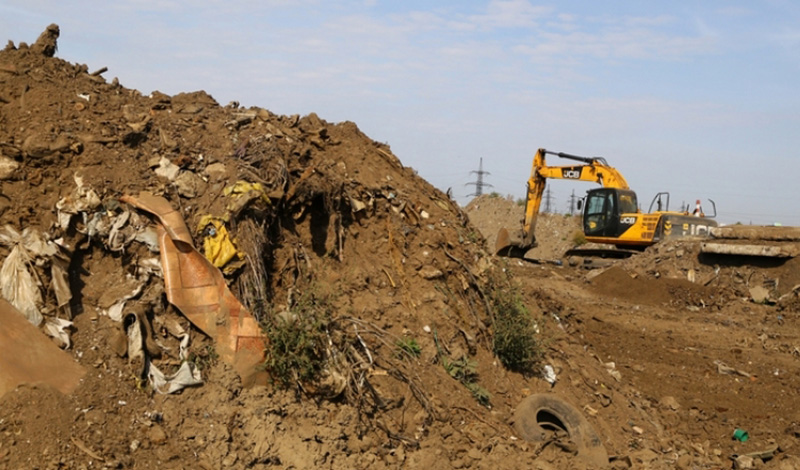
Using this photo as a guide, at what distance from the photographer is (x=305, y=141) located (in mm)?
8266

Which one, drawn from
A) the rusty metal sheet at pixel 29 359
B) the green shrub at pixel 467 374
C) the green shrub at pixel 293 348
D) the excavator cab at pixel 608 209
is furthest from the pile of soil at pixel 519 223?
the rusty metal sheet at pixel 29 359

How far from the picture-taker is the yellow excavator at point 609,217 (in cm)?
1912

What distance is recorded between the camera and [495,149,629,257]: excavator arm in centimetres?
1994

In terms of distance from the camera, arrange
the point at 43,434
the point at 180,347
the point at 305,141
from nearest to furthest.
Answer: the point at 43,434
the point at 180,347
the point at 305,141

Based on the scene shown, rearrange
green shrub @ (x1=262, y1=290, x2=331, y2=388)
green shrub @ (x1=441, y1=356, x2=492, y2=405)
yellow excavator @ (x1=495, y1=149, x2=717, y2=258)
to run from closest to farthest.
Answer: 1. green shrub @ (x1=262, y1=290, x2=331, y2=388)
2. green shrub @ (x1=441, y1=356, x2=492, y2=405)
3. yellow excavator @ (x1=495, y1=149, x2=717, y2=258)

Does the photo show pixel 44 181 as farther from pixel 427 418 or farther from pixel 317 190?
pixel 427 418

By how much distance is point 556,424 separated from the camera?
7203mm

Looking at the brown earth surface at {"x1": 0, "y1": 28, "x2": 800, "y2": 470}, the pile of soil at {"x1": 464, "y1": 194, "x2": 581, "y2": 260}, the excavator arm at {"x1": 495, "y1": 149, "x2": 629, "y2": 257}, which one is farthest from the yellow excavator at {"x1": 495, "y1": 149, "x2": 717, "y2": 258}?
the brown earth surface at {"x1": 0, "y1": 28, "x2": 800, "y2": 470}

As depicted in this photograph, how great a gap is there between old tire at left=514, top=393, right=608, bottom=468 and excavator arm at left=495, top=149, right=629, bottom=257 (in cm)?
1291

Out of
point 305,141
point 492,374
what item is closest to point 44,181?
point 305,141

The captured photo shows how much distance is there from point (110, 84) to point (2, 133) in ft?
4.85

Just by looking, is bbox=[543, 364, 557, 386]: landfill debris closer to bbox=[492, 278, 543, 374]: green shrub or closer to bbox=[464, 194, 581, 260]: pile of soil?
bbox=[492, 278, 543, 374]: green shrub

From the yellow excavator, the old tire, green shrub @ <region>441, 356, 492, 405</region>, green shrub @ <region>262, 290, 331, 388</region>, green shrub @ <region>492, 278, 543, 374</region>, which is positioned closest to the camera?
green shrub @ <region>262, 290, 331, 388</region>

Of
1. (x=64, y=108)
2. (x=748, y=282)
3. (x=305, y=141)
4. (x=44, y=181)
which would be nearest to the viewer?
(x=44, y=181)
